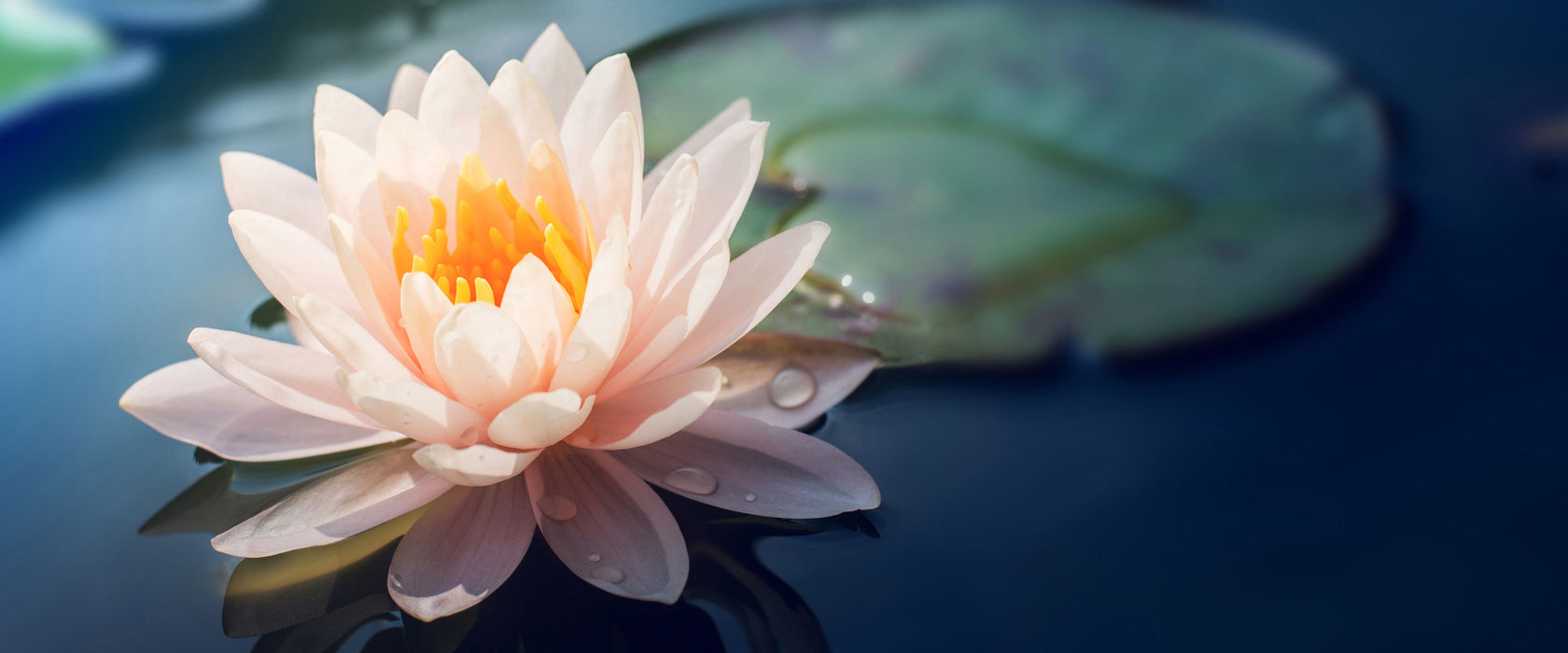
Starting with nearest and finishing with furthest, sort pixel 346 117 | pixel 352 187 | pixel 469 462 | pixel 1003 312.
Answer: pixel 469 462
pixel 352 187
pixel 346 117
pixel 1003 312

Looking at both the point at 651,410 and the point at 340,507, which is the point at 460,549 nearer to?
the point at 340,507

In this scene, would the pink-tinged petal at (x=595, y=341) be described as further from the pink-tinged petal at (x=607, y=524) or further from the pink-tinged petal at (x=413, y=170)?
the pink-tinged petal at (x=413, y=170)

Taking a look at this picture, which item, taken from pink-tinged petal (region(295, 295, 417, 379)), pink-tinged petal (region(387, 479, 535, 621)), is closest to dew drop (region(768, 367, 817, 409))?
pink-tinged petal (region(387, 479, 535, 621))

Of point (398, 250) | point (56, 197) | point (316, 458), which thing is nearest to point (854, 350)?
point (398, 250)

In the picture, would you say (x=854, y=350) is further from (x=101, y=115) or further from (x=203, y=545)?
(x=101, y=115)

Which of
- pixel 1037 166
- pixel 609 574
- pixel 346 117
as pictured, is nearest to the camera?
pixel 609 574

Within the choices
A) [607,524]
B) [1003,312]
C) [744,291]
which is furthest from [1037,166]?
[607,524]
